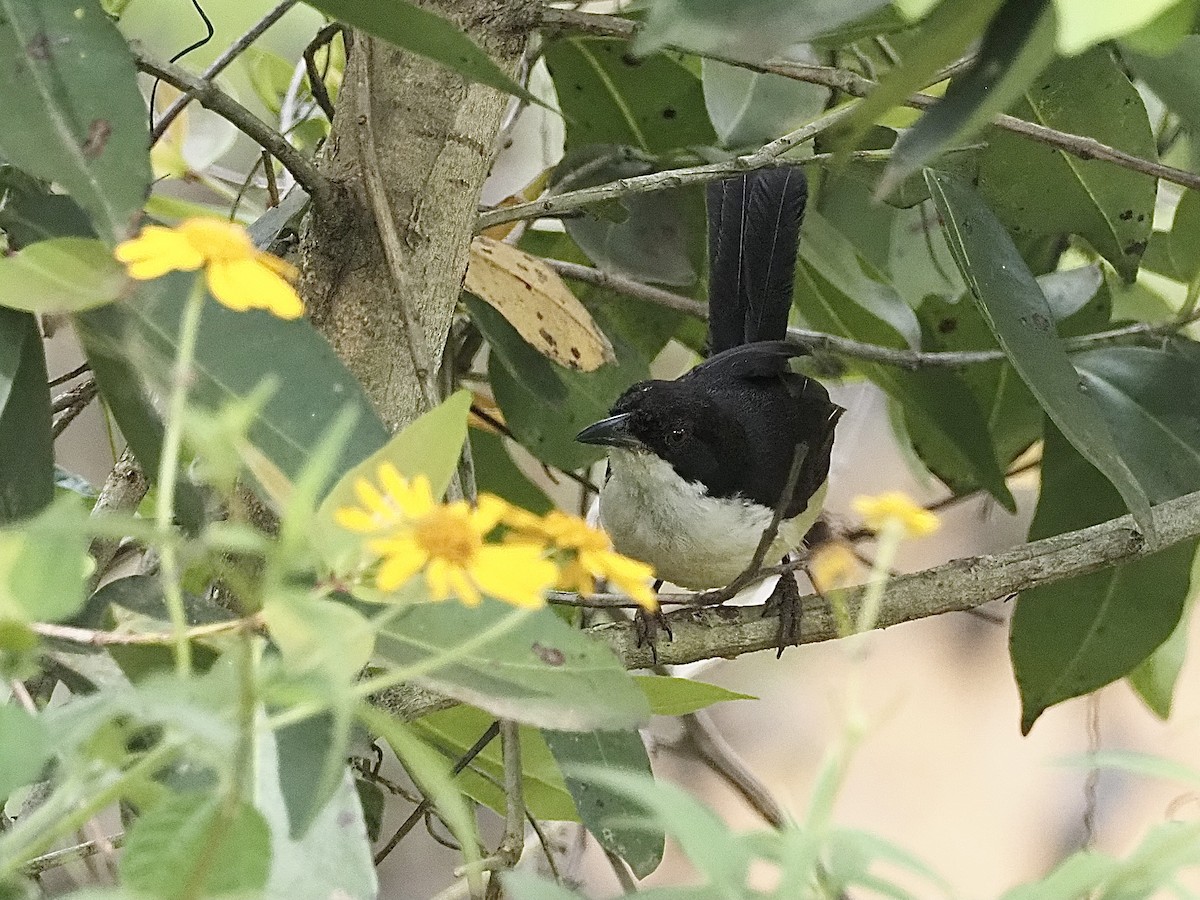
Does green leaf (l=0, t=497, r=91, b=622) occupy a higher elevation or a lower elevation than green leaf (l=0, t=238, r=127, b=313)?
lower

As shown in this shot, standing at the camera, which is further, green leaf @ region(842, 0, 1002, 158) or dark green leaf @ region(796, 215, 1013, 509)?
dark green leaf @ region(796, 215, 1013, 509)

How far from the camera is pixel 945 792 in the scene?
3531 mm

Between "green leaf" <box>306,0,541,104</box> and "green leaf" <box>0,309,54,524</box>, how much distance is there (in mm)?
279

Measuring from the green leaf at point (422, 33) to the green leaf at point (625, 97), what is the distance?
0.75 meters

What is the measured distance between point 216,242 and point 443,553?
16 cm

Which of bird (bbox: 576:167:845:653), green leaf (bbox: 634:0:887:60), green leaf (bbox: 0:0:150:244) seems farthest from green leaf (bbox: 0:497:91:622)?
bird (bbox: 576:167:845:653)

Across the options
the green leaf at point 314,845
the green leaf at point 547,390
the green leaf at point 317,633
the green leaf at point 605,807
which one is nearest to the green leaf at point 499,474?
the green leaf at point 547,390

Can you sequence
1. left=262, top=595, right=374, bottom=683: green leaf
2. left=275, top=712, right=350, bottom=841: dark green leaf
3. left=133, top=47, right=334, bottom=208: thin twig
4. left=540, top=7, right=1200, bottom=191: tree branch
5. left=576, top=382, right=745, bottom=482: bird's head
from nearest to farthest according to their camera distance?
left=262, top=595, right=374, bottom=683: green leaf
left=275, top=712, right=350, bottom=841: dark green leaf
left=133, top=47, right=334, bottom=208: thin twig
left=540, top=7, right=1200, bottom=191: tree branch
left=576, top=382, right=745, bottom=482: bird's head

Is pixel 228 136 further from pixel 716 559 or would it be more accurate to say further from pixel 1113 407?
pixel 1113 407

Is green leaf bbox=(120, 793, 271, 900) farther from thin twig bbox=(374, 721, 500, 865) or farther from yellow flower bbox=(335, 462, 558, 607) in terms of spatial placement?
thin twig bbox=(374, 721, 500, 865)

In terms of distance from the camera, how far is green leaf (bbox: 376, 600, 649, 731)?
23.8 inches

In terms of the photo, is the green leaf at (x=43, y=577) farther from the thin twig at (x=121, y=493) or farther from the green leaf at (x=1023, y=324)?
the green leaf at (x=1023, y=324)

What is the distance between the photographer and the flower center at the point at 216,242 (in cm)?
50

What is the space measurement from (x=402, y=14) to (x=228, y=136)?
3.03 feet
